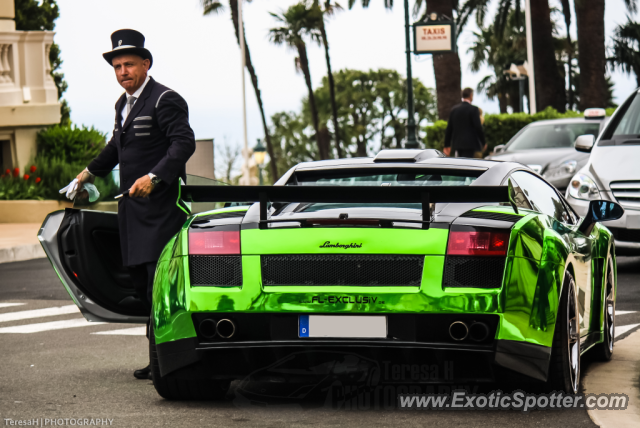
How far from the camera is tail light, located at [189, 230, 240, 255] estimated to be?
5105mm

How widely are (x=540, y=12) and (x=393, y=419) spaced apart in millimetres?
33813

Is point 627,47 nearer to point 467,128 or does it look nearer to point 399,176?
point 467,128

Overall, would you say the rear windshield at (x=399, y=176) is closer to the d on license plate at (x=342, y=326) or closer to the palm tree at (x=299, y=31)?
the d on license plate at (x=342, y=326)

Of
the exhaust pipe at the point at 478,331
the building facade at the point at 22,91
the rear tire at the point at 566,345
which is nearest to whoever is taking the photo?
the exhaust pipe at the point at 478,331

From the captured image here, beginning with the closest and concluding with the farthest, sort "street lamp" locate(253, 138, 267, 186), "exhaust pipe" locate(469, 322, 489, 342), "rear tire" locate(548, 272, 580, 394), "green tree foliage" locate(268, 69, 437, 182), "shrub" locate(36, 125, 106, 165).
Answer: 1. "exhaust pipe" locate(469, 322, 489, 342)
2. "rear tire" locate(548, 272, 580, 394)
3. "shrub" locate(36, 125, 106, 165)
4. "street lamp" locate(253, 138, 267, 186)
5. "green tree foliage" locate(268, 69, 437, 182)

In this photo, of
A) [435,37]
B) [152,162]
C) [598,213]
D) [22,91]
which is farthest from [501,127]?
[152,162]

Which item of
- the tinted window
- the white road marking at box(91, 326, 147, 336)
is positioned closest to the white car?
the tinted window

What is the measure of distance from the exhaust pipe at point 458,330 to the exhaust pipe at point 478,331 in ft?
0.08

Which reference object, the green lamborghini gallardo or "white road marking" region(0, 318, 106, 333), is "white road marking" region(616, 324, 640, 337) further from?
"white road marking" region(0, 318, 106, 333)

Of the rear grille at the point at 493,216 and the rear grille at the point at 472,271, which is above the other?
the rear grille at the point at 493,216

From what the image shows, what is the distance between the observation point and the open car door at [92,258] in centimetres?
637

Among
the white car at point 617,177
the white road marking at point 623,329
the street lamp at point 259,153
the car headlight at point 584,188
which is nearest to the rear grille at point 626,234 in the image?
the white car at point 617,177

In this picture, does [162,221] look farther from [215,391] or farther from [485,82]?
[485,82]

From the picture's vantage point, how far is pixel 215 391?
18.2ft
